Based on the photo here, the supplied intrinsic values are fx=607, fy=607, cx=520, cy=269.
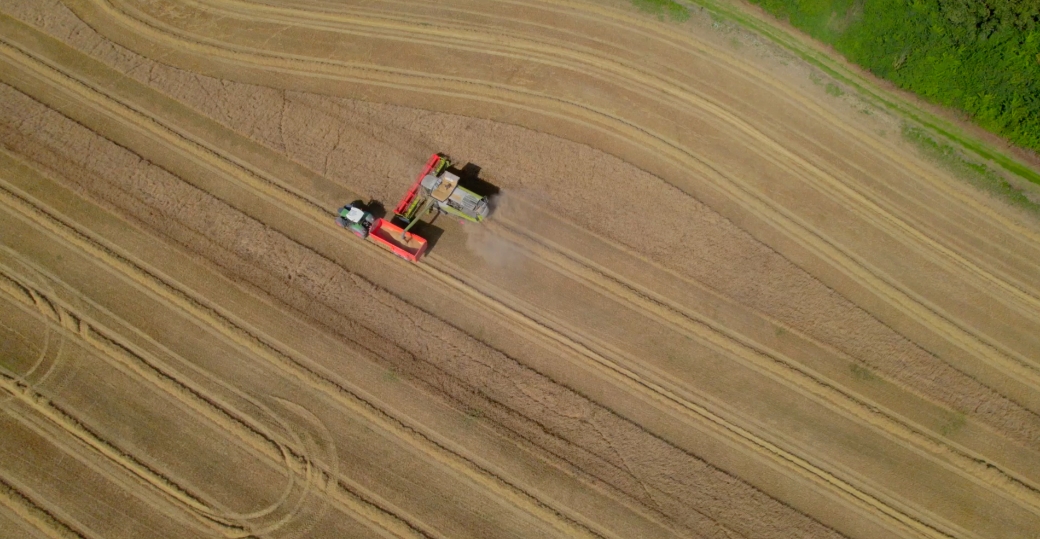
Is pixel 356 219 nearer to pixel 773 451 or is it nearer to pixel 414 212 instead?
pixel 414 212

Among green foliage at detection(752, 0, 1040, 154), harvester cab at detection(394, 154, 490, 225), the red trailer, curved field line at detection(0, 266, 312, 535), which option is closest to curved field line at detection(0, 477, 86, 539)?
curved field line at detection(0, 266, 312, 535)

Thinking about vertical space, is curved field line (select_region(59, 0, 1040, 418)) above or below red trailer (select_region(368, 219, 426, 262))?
above

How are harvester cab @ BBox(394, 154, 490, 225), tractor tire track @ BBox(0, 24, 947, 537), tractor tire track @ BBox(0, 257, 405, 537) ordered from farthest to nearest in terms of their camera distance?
1. harvester cab @ BBox(394, 154, 490, 225)
2. tractor tire track @ BBox(0, 24, 947, 537)
3. tractor tire track @ BBox(0, 257, 405, 537)

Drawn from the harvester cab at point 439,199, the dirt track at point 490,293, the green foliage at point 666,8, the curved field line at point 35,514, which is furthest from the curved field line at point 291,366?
the green foliage at point 666,8

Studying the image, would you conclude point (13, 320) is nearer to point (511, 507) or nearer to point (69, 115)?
point (69, 115)

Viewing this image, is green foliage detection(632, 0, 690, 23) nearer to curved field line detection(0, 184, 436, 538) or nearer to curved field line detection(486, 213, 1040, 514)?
curved field line detection(486, 213, 1040, 514)
